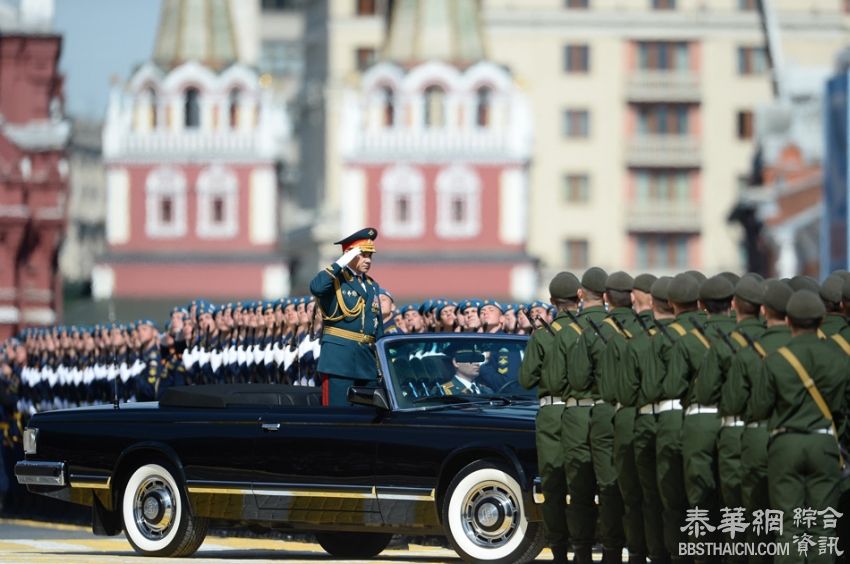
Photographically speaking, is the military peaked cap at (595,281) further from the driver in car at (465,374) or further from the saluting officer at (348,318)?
the saluting officer at (348,318)

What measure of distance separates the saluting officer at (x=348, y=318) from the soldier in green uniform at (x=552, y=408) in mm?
2126

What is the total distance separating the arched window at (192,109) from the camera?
79.8 metres

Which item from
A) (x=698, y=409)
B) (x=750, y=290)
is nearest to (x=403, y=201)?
(x=698, y=409)

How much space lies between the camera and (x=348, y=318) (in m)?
18.9

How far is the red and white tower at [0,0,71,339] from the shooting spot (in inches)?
2731

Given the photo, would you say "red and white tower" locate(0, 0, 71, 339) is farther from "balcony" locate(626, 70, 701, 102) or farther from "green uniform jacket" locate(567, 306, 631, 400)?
"green uniform jacket" locate(567, 306, 631, 400)

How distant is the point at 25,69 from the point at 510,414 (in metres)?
56.6

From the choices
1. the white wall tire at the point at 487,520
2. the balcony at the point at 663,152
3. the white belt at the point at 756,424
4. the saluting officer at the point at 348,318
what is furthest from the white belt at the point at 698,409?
the balcony at the point at 663,152

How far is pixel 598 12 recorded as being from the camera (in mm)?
101875

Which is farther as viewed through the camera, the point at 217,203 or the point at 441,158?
the point at 217,203

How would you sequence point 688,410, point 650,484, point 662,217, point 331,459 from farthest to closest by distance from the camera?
point 662,217 < point 331,459 < point 650,484 < point 688,410

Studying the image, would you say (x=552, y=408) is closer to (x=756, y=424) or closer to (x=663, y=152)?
(x=756, y=424)

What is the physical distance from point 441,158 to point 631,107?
1000 inches

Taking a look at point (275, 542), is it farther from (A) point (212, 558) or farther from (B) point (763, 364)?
(B) point (763, 364)
